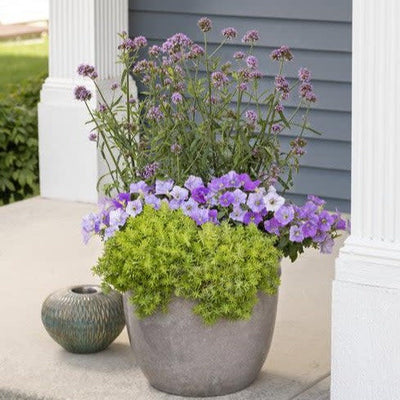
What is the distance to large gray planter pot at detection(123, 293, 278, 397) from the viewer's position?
3787mm

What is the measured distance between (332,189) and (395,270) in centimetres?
274

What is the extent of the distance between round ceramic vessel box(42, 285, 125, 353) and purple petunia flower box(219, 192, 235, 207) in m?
0.61

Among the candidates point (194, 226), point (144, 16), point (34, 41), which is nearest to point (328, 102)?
point (144, 16)

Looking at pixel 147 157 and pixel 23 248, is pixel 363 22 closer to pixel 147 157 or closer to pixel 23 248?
pixel 147 157

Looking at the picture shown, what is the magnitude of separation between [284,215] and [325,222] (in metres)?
0.15

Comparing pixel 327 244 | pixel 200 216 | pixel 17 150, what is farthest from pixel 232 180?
pixel 17 150

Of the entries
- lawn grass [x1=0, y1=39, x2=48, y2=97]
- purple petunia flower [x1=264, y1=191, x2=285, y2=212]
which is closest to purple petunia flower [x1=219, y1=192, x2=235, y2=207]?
purple petunia flower [x1=264, y1=191, x2=285, y2=212]

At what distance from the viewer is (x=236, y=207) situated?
3.86 meters

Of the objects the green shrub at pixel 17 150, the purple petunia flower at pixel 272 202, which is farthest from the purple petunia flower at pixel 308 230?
the green shrub at pixel 17 150

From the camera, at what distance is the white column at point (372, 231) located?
11.7ft

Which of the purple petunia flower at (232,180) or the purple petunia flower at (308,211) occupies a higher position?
the purple petunia flower at (232,180)

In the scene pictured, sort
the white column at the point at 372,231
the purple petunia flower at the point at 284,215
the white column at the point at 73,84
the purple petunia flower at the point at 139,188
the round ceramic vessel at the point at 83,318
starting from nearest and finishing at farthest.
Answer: the white column at the point at 372,231, the purple petunia flower at the point at 284,215, the purple petunia flower at the point at 139,188, the round ceramic vessel at the point at 83,318, the white column at the point at 73,84

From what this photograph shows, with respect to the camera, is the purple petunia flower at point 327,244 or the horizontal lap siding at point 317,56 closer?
the purple petunia flower at point 327,244

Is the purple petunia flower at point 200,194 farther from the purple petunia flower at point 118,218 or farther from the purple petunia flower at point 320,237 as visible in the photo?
the purple petunia flower at point 320,237
